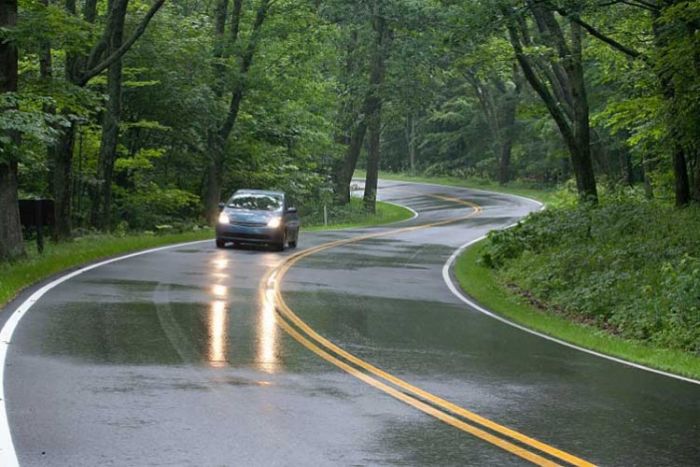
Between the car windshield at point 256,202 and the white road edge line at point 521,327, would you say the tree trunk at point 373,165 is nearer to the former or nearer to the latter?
the car windshield at point 256,202

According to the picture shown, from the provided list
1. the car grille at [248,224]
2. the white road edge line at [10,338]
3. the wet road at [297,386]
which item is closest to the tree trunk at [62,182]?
the white road edge line at [10,338]

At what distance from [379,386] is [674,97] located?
15.1 meters

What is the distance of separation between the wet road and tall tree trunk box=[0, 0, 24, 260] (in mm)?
2981

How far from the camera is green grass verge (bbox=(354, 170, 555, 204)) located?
205 ft

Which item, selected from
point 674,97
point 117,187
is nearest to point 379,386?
point 674,97

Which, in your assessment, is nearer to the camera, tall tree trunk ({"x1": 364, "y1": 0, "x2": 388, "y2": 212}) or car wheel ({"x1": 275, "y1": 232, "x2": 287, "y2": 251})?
car wheel ({"x1": 275, "y1": 232, "x2": 287, "y2": 251})

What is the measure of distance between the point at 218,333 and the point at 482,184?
214 ft

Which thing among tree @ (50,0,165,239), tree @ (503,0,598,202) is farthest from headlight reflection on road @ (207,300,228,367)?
tree @ (503,0,598,202)

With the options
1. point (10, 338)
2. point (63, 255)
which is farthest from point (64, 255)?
point (10, 338)

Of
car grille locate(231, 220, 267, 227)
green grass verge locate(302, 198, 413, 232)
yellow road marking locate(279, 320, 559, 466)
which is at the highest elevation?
car grille locate(231, 220, 267, 227)

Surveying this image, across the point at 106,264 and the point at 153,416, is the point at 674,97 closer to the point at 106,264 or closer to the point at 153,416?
the point at 106,264

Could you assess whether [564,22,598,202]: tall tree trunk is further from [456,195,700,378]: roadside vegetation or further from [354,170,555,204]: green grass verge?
[354,170,555,204]: green grass verge

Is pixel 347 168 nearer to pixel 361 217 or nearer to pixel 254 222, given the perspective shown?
pixel 361 217

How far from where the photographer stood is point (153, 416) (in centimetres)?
744
